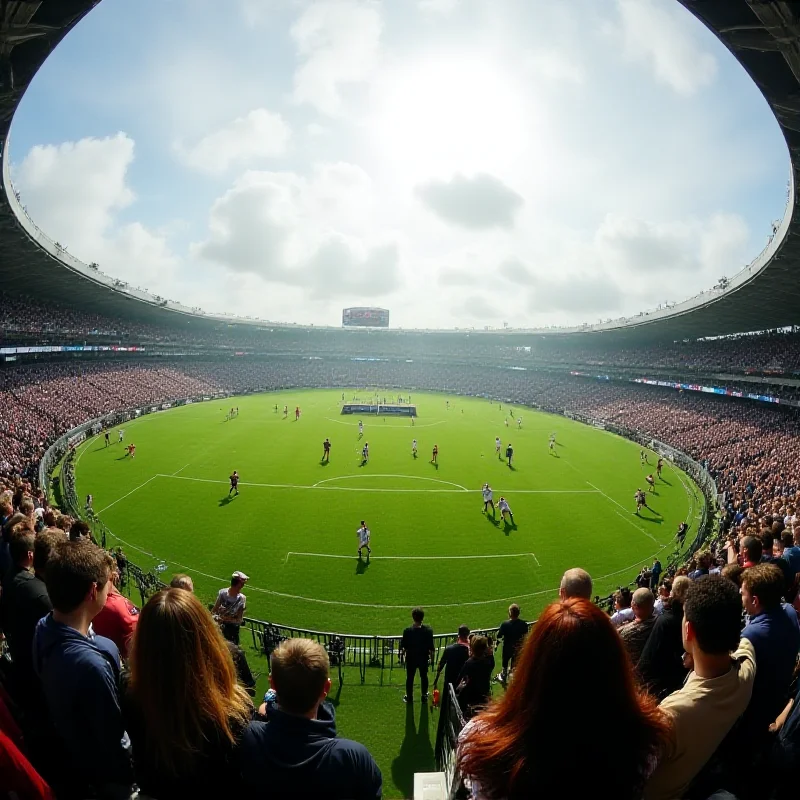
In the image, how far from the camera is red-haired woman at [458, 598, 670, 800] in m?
2.20

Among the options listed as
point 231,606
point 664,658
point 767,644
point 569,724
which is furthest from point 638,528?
point 569,724

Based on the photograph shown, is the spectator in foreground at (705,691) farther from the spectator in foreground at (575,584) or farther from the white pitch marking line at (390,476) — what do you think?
the white pitch marking line at (390,476)

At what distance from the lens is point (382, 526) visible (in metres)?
23.0

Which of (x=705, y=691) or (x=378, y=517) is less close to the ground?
(x=705, y=691)

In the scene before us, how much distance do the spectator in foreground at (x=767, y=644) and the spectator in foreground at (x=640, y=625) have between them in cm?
121

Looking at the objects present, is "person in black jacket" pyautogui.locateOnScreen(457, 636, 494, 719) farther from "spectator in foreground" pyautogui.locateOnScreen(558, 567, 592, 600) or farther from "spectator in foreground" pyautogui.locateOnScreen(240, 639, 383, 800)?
"spectator in foreground" pyautogui.locateOnScreen(240, 639, 383, 800)

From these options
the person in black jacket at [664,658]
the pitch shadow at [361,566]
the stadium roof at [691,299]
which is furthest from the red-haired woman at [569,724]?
the pitch shadow at [361,566]

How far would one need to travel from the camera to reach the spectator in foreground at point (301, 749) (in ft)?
8.70

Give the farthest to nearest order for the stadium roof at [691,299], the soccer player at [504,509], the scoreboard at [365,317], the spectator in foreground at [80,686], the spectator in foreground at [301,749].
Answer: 1. the scoreboard at [365,317]
2. the soccer player at [504,509]
3. the stadium roof at [691,299]
4. the spectator in foreground at [80,686]
5. the spectator in foreground at [301,749]

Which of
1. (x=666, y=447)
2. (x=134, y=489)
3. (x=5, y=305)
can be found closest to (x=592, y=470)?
(x=666, y=447)

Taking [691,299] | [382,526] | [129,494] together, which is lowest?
[129,494]

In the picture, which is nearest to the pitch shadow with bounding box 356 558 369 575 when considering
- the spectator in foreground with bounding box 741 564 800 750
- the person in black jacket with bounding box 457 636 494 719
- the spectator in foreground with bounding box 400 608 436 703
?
the spectator in foreground with bounding box 400 608 436 703

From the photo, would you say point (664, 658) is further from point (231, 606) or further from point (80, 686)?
point (231, 606)

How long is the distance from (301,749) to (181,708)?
2.27ft
